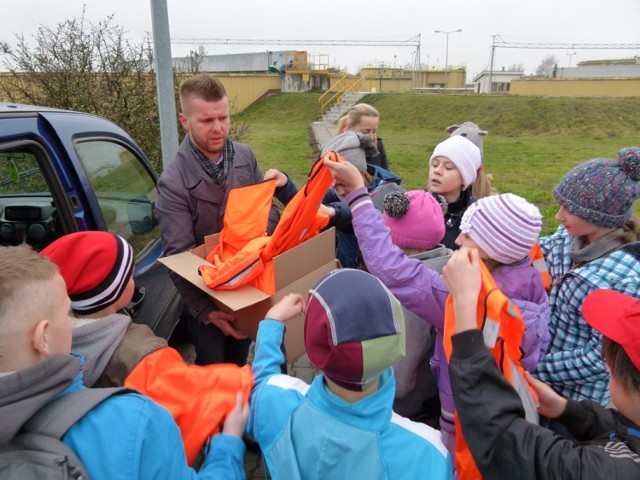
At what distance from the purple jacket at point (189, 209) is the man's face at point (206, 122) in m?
0.09

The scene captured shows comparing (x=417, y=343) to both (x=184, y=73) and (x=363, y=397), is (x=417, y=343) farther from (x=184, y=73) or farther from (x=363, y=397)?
(x=184, y=73)

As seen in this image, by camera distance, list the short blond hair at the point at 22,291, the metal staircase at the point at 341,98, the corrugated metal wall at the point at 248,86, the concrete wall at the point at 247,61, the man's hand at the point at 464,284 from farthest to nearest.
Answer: the concrete wall at the point at 247,61
the corrugated metal wall at the point at 248,86
the metal staircase at the point at 341,98
the man's hand at the point at 464,284
the short blond hair at the point at 22,291

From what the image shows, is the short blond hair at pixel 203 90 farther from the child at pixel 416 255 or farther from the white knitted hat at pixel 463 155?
the white knitted hat at pixel 463 155

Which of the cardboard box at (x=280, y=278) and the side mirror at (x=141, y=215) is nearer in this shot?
the cardboard box at (x=280, y=278)

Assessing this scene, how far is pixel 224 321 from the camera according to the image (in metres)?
2.28

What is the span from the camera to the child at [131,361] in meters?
1.37

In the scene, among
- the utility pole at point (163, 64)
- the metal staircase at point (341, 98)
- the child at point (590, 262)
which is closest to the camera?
the child at point (590, 262)

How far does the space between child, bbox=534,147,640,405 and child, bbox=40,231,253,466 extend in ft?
4.53

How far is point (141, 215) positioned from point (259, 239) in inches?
61.2

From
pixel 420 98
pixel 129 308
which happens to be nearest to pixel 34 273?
pixel 129 308

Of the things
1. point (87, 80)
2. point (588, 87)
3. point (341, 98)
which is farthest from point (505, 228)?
point (588, 87)

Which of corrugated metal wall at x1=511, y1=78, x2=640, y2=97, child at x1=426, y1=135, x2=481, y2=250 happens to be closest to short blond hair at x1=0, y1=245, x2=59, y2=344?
child at x1=426, y1=135, x2=481, y2=250

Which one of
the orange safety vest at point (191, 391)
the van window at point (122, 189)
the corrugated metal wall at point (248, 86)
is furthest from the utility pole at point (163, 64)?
the corrugated metal wall at point (248, 86)

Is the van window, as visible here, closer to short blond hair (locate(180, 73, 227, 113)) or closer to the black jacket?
short blond hair (locate(180, 73, 227, 113))
